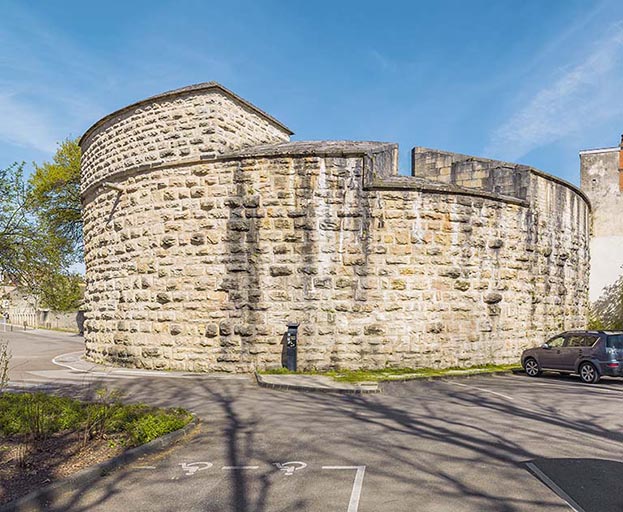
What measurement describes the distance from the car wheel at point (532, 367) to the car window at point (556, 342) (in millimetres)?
638

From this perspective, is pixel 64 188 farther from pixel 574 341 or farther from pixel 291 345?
pixel 574 341

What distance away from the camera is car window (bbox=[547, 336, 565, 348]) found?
12555 millimetres

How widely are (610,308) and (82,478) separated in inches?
935

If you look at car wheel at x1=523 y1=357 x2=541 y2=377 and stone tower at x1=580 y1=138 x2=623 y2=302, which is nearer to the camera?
car wheel at x1=523 y1=357 x2=541 y2=377

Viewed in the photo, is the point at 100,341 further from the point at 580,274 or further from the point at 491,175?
the point at 580,274

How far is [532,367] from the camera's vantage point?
12.9 metres

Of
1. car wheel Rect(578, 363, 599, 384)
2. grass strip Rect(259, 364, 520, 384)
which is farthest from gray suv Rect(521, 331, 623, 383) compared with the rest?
grass strip Rect(259, 364, 520, 384)

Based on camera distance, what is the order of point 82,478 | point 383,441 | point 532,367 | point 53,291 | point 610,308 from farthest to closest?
point 610,308
point 532,367
point 53,291
point 383,441
point 82,478

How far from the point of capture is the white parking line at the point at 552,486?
417cm

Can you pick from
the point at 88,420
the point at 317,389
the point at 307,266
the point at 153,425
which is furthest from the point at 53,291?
the point at 317,389

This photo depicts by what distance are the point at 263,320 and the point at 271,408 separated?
4045 mm

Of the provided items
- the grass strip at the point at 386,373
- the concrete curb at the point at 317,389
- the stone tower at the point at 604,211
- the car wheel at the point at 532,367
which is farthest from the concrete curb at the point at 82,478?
the stone tower at the point at 604,211

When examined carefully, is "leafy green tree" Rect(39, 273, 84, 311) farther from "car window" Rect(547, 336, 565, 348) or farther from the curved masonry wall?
"car window" Rect(547, 336, 565, 348)

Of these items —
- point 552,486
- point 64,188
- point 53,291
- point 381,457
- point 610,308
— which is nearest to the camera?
point 552,486
